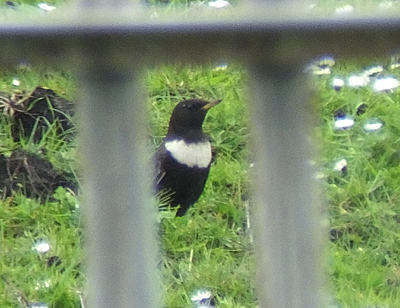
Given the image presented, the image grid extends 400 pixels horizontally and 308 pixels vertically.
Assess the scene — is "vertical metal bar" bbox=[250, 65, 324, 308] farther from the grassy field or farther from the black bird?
the black bird

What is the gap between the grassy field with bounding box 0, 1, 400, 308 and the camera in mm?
2467

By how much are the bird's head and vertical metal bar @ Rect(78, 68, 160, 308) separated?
7.72 ft

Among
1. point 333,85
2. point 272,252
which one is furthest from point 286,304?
point 333,85

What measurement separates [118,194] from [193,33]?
0.57ft

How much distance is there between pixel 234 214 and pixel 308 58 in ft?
7.28

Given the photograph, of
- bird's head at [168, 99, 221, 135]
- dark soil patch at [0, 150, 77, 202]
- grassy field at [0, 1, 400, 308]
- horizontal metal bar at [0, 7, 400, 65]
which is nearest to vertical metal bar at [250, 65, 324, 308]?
horizontal metal bar at [0, 7, 400, 65]

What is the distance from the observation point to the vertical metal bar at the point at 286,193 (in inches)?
26.1

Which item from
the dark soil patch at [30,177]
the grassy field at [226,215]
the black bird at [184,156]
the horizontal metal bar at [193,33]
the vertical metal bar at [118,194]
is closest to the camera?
the horizontal metal bar at [193,33]

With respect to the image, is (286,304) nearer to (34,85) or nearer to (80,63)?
(80,63)

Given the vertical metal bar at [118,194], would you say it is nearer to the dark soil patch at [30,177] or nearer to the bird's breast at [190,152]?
the dark soil patch at [30,177]

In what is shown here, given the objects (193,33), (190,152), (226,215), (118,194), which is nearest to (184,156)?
(190,152)

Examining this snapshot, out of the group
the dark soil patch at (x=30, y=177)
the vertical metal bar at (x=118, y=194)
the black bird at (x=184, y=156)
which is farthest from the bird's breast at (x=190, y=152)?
the vertical metal bar at (x=118, y=194)

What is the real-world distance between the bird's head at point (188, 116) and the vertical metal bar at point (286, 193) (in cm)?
235

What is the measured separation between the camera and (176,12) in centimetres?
58
